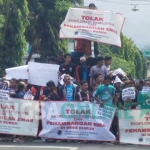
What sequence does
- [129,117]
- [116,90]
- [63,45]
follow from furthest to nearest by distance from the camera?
1. [63,45]
2. [116,90]
3. [129,117]

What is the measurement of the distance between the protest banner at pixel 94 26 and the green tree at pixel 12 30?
15370 mm

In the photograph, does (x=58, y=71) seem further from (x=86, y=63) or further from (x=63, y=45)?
(x=63, y=45)

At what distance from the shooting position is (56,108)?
51.0 feet

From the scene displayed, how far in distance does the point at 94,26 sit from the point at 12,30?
682 inches

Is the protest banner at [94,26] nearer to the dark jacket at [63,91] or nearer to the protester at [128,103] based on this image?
the protester at [128,103]

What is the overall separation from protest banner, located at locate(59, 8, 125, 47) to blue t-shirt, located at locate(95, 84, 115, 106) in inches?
109

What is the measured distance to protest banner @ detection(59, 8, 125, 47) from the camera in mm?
17891

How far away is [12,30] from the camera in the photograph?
34719 millimetres

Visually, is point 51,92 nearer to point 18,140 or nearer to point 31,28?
point 18,140

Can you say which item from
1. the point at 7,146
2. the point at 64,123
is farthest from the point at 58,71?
the point at 7,146

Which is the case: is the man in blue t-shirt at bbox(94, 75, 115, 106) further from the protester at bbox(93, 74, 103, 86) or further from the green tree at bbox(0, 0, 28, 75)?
the green tree at bbox(0, 0, 28, 75)

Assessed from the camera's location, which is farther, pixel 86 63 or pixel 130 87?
pixel 86 63

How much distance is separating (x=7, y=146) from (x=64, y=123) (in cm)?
181

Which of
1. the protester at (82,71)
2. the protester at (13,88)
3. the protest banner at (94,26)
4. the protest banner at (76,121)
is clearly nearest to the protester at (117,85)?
the protester at (82,71)
